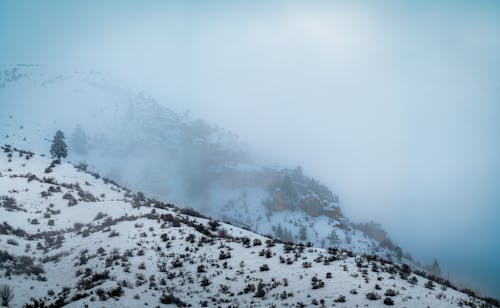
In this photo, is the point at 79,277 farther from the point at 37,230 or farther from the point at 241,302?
the point at 37,230

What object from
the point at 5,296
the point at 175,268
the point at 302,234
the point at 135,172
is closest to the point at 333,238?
the point at 302,234

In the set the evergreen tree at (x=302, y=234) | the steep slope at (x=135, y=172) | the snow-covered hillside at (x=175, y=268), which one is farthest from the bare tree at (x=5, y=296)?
the evergreen tree at (x=302, y=234)

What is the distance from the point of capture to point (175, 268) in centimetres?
2384

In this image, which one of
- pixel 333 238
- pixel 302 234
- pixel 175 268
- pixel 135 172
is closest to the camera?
pixel 175 268

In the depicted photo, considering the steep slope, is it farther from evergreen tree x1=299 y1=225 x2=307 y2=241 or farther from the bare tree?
the bare tree

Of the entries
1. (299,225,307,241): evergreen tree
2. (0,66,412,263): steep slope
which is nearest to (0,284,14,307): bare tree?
(0,66,412,263): steep slope

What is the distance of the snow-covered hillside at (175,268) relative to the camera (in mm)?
18547

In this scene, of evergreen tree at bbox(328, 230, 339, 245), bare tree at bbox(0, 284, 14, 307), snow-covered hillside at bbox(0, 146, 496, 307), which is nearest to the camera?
snow-covered hillside at bbox(0, 146, 496, 307)

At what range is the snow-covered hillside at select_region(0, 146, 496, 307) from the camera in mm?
18547

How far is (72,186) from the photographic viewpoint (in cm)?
5069

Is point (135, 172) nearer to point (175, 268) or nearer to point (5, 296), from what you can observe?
point (175, 268)

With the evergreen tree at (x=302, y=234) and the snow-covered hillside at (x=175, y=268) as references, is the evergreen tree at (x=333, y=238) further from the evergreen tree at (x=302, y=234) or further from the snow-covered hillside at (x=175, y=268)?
the snow-covered hillside at (x=175, y=268)

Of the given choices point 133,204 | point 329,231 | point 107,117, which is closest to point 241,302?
point 133,204

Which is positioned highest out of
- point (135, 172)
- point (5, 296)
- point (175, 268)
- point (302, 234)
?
point (135, 172)
